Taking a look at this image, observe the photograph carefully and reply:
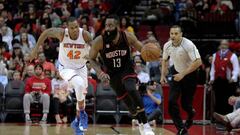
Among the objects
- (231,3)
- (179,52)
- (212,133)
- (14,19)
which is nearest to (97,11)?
(14,19)

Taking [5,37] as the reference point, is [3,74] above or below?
below

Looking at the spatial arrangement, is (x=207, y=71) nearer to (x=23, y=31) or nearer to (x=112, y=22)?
(x=23, y=31)

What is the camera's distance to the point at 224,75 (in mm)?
15336

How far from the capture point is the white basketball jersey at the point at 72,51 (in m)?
11.1

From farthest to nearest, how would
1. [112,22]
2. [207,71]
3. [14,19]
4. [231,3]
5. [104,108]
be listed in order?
[231,3], [14,19], [207,71], [104,108], [112,22]

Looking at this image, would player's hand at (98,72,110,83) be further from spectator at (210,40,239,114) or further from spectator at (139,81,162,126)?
spectator at (210,40,239,114)

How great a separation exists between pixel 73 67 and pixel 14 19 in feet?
29.0

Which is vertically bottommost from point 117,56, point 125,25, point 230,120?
point 230,120

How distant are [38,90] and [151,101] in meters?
3.04

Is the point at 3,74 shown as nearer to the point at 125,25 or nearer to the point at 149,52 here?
the point at 125,25

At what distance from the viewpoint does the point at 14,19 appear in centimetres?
1941

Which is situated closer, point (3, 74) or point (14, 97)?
point (14, 97)

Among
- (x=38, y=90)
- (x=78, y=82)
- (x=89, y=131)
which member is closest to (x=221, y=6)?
(x=38, y=90)

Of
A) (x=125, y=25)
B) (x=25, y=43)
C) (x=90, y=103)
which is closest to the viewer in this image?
(x=90, y=103)
